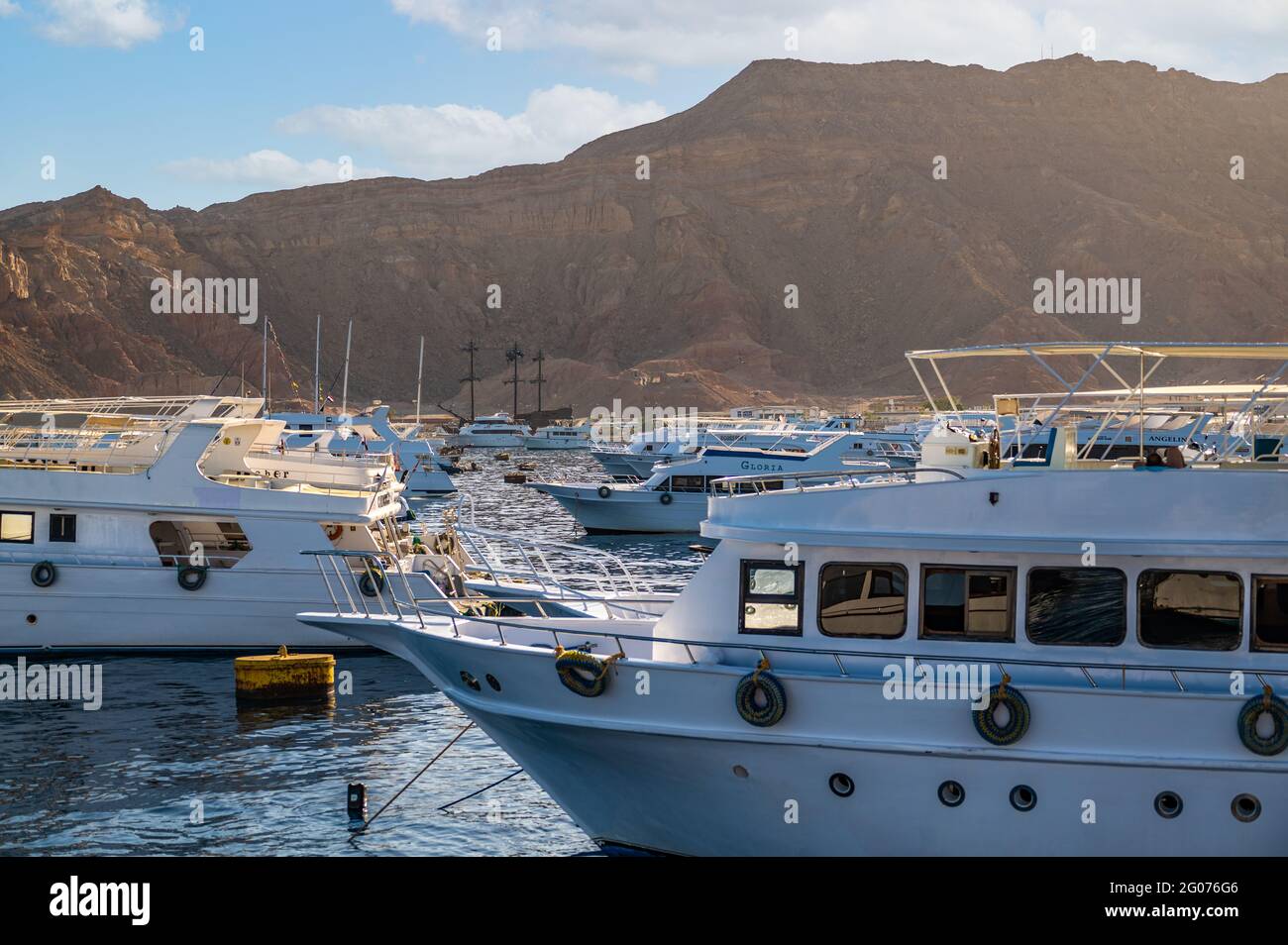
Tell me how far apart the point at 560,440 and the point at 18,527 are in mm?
95340

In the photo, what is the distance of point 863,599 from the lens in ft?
43.8

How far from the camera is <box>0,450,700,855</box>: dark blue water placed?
16156 mm

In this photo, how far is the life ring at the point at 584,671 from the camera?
1359 cm

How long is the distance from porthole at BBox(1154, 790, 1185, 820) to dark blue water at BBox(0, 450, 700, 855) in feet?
21.6

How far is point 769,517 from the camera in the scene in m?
13.7

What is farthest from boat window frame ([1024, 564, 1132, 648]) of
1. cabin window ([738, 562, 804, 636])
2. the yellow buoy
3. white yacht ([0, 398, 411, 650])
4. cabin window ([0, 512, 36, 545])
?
cabin window ([0, 512, 36, 545])

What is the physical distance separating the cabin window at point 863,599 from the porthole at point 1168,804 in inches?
108

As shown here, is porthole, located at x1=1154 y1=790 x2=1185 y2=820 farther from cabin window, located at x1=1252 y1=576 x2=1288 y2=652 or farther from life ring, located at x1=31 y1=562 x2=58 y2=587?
life ring, located at x1=31 y1=562 x2=58 y2=587

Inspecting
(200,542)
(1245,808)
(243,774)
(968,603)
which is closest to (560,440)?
(200,542)

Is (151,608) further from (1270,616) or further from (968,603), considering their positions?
(1270,616)

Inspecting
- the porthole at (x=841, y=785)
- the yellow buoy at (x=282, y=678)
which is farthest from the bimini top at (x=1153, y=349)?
the yellow buoy at (x=282, y=678)
